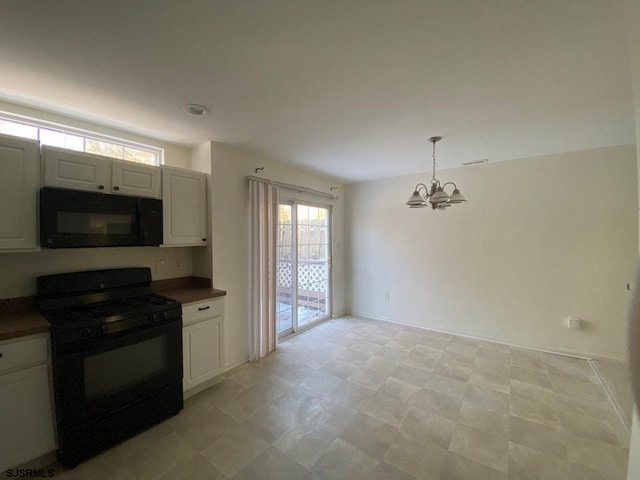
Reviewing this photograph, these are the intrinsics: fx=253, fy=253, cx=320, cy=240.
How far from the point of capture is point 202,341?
→ 8.16 ft

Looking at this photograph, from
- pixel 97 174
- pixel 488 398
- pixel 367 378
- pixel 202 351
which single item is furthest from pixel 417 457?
pixel 97 174

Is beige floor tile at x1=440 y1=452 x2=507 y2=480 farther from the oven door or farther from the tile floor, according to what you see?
the oven door

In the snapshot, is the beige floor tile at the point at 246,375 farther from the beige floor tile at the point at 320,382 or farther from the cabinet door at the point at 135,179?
the cabinet door at the point at 135,179

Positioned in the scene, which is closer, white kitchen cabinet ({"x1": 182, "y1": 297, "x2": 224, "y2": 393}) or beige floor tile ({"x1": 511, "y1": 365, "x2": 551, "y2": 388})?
white kitchen cabinet ({"x1": 182, "y1": 297, "x2": 224, "y2": 393})

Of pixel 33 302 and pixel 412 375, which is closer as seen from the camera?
pixel 33 302

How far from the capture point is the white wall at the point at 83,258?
195 centimetres

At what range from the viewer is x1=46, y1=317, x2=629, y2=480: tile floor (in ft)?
5.49

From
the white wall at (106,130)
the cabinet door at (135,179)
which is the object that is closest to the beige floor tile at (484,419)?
the cabinet door at (135,179)

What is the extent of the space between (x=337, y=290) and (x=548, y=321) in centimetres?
305

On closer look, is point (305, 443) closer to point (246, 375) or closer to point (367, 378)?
point (367, 378)

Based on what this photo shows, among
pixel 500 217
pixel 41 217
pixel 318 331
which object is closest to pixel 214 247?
pixel 41 217

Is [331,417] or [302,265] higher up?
[302,265]

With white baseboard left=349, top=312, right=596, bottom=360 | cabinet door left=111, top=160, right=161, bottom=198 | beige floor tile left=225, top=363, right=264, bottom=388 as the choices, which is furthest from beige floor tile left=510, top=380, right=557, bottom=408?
cabinet door left=111, top=160, right=161, bottom=198

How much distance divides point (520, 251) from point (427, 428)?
106 inches
